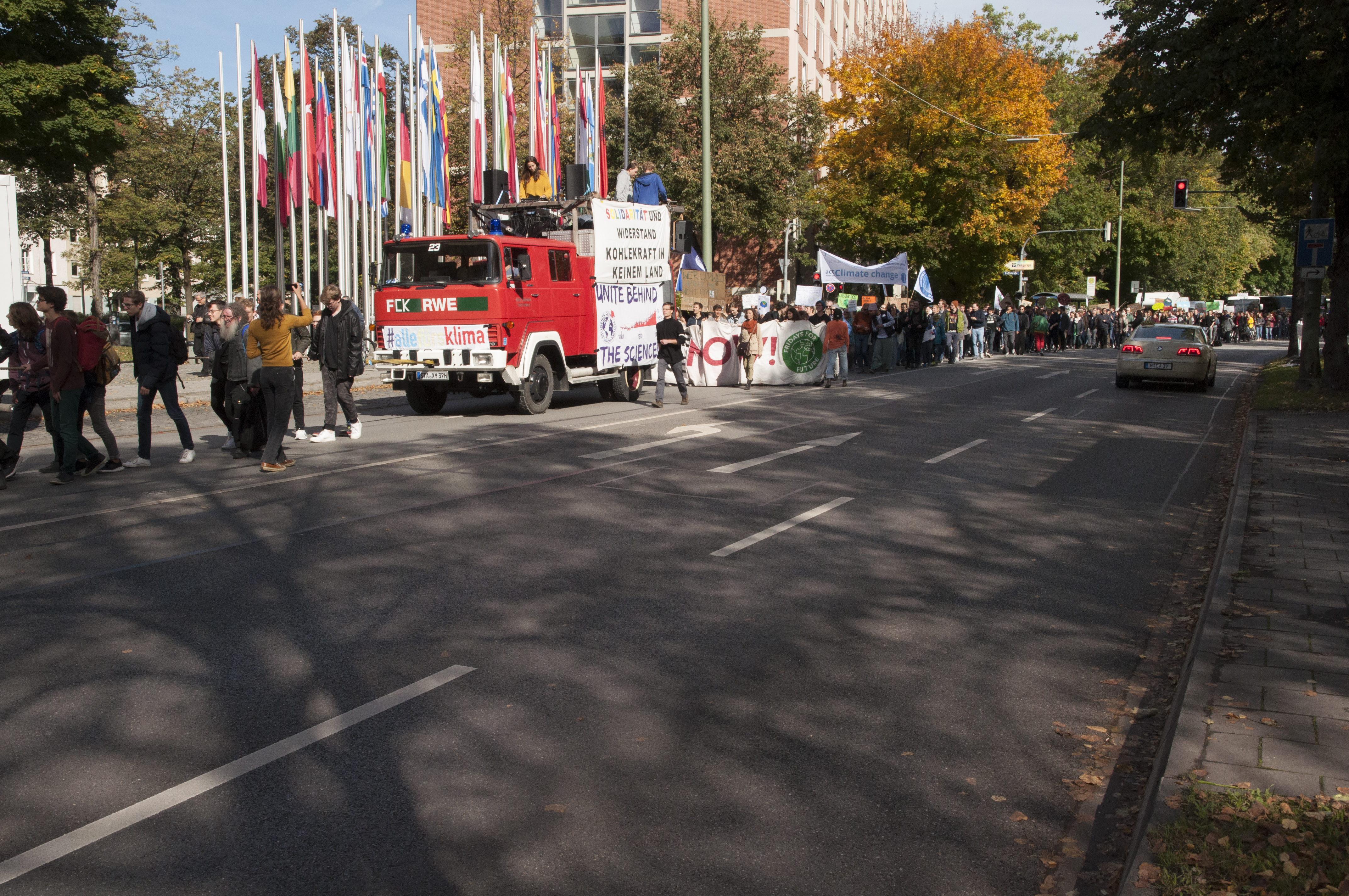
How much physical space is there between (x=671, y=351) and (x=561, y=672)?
46.1ft

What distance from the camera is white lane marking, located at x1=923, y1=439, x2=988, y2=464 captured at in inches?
486

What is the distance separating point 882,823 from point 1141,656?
2.54 m

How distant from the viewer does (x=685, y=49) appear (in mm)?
41938

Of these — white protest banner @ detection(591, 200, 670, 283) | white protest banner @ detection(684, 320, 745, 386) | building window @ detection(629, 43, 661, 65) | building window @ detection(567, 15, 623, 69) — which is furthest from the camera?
building window @ detection(567, 15, 623, 69)

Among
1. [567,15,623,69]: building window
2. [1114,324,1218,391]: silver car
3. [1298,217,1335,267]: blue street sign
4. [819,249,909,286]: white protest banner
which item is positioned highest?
[567,15,623,69]: building window

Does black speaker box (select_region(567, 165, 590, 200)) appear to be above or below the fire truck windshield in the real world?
above

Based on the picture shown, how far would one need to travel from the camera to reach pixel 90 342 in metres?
11.0

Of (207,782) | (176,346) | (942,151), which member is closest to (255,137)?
(176,346)

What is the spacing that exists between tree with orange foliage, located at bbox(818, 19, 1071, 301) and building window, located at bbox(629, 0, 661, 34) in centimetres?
1003

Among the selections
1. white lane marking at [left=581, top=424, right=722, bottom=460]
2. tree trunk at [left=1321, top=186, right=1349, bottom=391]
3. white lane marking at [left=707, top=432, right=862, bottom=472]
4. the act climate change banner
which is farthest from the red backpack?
tree trunk at [left=1321, top=186, right=1349, bottom=391]

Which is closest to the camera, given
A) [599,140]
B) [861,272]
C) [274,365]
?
[274,365]

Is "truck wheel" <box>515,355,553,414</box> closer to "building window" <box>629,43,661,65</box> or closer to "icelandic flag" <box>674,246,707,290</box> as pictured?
"icelandic flag" <box>674,246,707,290</box>

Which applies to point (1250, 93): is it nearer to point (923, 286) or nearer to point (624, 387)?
point (624, 387)

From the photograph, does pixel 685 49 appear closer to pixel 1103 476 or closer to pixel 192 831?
pixel 1103 476
